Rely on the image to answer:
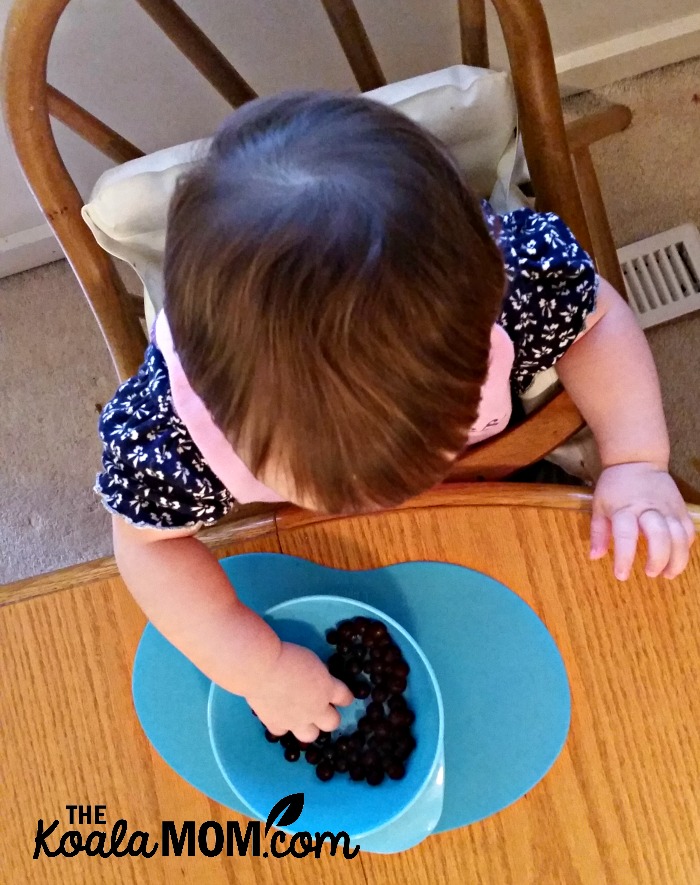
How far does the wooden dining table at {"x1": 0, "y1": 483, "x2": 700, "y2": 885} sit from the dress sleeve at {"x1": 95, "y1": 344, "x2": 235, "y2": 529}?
36mm

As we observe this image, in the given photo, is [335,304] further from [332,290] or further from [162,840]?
[162,840]

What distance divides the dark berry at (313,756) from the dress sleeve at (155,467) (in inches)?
7.1

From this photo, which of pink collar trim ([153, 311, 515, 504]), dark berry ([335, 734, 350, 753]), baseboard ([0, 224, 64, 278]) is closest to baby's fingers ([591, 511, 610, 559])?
pink collar trim ([153, 311, 515, 504])

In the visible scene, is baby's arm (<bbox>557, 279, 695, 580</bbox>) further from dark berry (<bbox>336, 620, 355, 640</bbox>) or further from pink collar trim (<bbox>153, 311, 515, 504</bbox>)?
dark berry (<bbox>336, 620, 355, 640</bbox>)

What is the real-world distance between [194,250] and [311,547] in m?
0.26

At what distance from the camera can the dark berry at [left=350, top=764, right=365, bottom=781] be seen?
0.50 meters

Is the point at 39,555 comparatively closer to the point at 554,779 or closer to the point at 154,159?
the point at 154,159

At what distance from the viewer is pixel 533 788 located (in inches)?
19.9

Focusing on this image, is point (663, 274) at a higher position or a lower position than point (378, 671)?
lower

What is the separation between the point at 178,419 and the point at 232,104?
30 cm

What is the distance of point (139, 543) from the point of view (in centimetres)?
55

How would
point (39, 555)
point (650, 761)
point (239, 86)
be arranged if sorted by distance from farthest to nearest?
point (39, 555)
point (239, 86)
point (650, 761)

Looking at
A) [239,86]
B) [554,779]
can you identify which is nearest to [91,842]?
[554,779]

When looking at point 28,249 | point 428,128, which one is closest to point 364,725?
point 428,128
